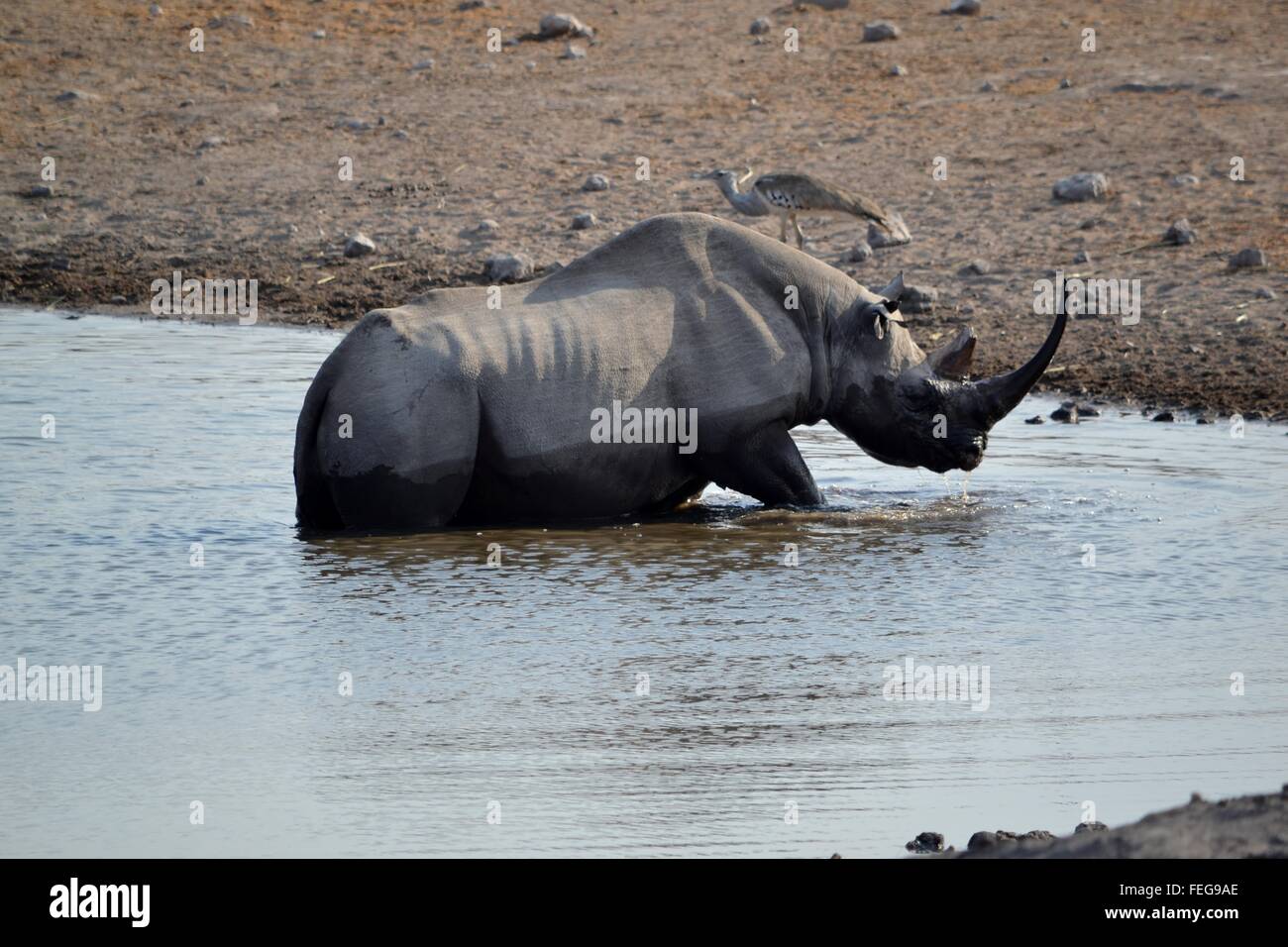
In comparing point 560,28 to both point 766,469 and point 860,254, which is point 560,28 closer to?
point 860,254

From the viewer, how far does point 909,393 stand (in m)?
10.2

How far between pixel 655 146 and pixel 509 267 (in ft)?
10.5

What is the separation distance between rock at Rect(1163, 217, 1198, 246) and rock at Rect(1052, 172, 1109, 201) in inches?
42.7

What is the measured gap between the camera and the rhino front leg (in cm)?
973

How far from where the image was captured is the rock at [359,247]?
16797 mm

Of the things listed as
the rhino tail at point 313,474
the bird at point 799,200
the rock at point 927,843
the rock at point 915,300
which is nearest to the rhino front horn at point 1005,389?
the rhino tail at point 313,474

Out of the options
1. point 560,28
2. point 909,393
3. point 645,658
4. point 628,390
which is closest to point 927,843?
point 645,658

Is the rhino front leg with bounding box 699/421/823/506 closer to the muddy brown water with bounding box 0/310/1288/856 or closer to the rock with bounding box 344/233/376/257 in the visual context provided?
the muddy brown water with bounding box 0/310/1288/856

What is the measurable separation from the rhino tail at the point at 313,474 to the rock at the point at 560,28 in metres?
12.6

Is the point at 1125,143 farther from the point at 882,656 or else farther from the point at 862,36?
the point at 882,656

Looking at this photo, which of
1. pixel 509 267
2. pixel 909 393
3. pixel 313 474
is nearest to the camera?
pixel 313 474

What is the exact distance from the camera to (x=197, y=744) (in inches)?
246

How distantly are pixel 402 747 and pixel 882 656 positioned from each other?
1.89 m

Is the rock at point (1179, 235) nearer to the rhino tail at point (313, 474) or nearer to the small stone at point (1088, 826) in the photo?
the rhino tail at point (313, 474)
